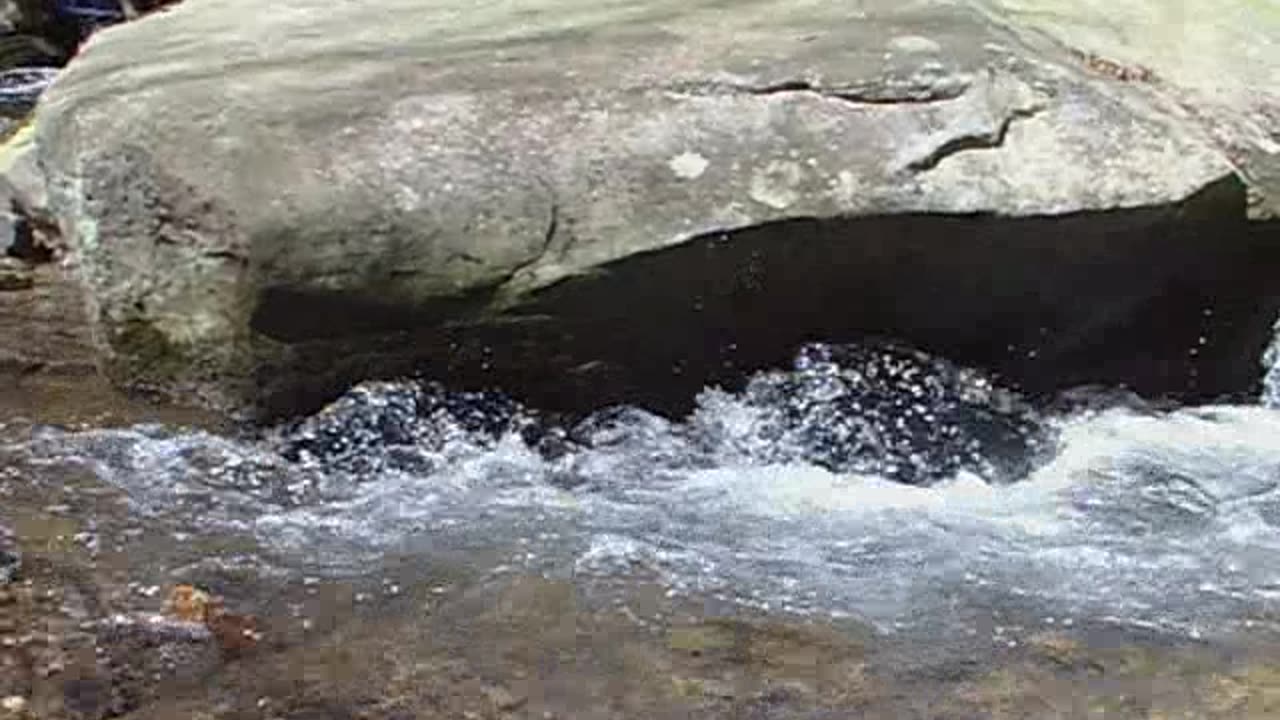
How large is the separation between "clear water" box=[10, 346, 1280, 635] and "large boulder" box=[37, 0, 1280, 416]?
12 cm

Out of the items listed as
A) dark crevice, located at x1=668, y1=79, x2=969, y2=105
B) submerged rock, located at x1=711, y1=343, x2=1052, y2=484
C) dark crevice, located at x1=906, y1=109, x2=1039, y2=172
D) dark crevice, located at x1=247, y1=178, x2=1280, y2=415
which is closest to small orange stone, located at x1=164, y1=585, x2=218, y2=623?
dark crevice, located at x1=247, y1=178, x2=1280, y2=415

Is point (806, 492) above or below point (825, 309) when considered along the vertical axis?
below

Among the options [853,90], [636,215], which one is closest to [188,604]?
[636,215]

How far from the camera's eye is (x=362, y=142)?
434 cm

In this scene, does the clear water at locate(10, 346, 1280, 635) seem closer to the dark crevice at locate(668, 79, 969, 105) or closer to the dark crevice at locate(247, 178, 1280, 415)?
the dark crevice at locate(247, 178, 1280, 415)

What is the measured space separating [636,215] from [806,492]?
77 centimetres

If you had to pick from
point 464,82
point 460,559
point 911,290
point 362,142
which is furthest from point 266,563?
point 911,290

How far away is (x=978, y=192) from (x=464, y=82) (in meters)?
1.31

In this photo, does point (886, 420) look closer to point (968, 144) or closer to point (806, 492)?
point (806, 492)

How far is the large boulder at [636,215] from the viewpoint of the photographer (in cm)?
425

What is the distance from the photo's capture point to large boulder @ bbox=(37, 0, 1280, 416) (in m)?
4.25

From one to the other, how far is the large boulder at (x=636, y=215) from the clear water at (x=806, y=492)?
0.39ft

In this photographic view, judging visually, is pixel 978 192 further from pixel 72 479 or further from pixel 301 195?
pixel 72 479

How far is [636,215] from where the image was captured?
4.32 metres
